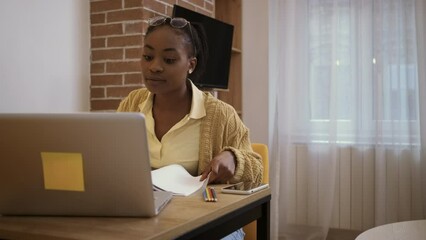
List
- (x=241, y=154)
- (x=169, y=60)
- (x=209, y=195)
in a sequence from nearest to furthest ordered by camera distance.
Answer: (x=209, y=195) < (x=241, y=154) < (x=169, y=60)

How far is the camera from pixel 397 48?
3164 millimetres

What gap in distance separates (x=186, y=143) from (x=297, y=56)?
2225 mm

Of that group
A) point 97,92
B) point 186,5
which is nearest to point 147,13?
point 186,5

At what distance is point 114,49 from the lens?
2.47 m

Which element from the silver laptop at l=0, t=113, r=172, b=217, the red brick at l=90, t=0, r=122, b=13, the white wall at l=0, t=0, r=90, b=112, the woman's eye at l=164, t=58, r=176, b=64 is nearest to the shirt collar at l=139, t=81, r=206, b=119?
the woman's eye at l=164, t=58, r=176, b=64

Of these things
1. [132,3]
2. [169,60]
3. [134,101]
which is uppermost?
[132,3]

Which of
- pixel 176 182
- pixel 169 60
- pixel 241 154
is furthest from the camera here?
pixel 169 60

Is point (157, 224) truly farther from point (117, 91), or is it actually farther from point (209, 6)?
point (209, 6)

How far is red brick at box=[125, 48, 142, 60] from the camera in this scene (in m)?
2.41

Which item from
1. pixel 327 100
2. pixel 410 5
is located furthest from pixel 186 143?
pixel 410 5

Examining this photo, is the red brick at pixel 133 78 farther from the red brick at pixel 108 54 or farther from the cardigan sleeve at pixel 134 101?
the cardigan sleeve at pixel 134 101

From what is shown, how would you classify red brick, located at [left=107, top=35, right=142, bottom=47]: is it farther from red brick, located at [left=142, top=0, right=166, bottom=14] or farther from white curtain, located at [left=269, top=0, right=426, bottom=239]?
white curtain, located at [left=269, top=0, right=426, bottom=239]

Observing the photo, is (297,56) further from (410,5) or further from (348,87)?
(410,5)

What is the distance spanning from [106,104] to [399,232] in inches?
63.3
